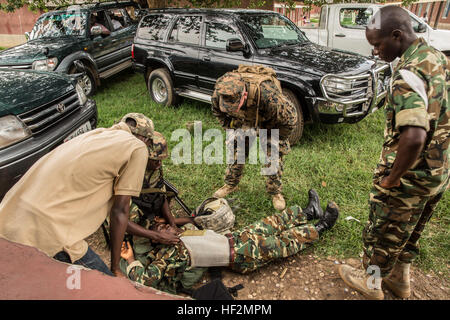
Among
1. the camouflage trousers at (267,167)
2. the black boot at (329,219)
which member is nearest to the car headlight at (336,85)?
the camouflage trousers at (267,167)

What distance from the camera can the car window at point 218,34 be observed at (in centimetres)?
448

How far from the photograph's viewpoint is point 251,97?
267cm

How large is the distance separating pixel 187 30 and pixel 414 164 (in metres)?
4.50

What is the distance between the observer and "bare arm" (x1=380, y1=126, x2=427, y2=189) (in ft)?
4.59

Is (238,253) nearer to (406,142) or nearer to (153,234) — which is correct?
(153,234)

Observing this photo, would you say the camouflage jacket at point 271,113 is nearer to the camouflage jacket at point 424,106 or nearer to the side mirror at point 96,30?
the camouflage jacket at point 424,106

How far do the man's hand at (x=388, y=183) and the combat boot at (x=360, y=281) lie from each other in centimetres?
77

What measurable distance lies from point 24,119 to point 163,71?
3.15 m

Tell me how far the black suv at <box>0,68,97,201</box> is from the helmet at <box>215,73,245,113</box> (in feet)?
5.80

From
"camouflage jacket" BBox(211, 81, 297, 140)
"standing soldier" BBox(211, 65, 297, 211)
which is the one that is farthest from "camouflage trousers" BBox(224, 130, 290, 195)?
"camouflage jacket" BBox(211, 81, 297, 140)

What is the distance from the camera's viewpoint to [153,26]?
5.61 meters

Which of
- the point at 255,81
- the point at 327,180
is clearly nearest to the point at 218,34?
the point at 255,81

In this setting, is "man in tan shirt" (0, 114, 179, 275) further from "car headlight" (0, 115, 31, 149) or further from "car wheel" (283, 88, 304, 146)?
"car wheel" (283, 88, 304, 146)

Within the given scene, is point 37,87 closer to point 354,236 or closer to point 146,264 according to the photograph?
point 146,264
